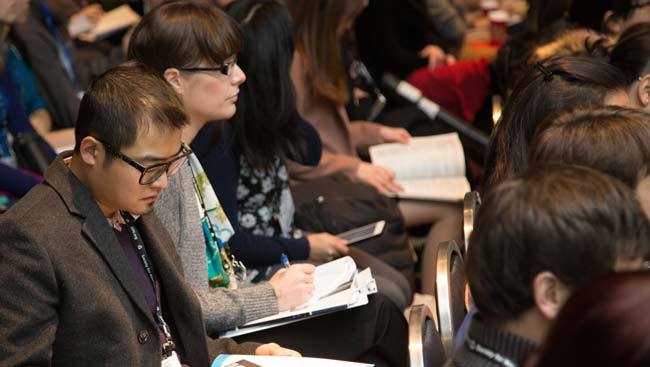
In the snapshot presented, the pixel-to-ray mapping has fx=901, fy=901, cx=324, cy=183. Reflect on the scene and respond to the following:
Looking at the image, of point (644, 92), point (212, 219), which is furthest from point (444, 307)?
point (644, 92)

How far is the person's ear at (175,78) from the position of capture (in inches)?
93.2

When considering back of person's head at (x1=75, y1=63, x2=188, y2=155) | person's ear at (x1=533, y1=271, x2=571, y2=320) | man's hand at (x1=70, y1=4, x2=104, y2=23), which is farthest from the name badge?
man's hand at (x1=70, y1=4, x2=104, y2=23)

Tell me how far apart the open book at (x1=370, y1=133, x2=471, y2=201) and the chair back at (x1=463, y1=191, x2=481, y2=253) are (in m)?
1.07

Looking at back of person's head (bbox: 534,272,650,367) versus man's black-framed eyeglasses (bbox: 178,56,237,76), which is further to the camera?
man's black-framed eyeglasses (bbox: 178,56,237,76)

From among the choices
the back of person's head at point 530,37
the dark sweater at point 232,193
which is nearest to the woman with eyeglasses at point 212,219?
the dark sweater at point 232,193

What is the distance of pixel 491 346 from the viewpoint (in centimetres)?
141

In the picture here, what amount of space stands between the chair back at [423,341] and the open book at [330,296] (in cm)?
42

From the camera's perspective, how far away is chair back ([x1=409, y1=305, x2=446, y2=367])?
169 cm

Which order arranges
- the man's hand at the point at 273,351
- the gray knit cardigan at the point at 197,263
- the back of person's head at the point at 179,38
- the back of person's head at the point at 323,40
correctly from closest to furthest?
the man's hand at the point at 273,351, the gray knit cardigan at the point at 197,263, the back of person's head at the point at 179,38, the back of person's head at the point at 323,40

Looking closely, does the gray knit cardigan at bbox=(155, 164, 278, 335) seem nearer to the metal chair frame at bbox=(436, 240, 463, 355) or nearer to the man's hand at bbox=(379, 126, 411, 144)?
the metal chair frame at bbox=(436, 240, 463, 355)

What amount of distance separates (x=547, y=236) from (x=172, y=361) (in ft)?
3.31

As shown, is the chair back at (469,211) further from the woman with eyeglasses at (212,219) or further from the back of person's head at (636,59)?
the back of person's head at (636,59)

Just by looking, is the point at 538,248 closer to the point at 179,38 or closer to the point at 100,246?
the point at 100,246

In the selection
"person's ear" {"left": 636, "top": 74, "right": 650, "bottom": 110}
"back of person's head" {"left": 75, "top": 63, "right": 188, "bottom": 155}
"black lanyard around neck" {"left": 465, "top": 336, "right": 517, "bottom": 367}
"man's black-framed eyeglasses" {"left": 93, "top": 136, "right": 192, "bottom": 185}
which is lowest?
"person's ear" {"left": 636, "top": 74, "right": 650, "bottom": 110}
